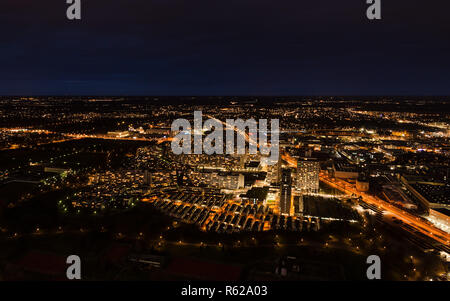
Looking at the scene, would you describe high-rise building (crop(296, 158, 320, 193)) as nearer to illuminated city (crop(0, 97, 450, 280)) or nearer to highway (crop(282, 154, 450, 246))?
illuminated city (crop(0, 97, 450, 280))

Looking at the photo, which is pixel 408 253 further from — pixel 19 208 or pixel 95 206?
pixel 19 208

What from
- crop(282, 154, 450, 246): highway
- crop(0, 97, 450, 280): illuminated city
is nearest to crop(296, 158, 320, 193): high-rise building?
crop(0, 97, 450, 280): illuminated city


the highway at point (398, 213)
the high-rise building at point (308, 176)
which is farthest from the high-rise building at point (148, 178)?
the highway at point (398, 213)

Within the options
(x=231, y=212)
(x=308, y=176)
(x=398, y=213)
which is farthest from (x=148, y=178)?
(x=398, y=213)

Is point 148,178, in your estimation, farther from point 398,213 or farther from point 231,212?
point 398,213

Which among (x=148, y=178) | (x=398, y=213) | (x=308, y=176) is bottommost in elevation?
(x=398, y=213)

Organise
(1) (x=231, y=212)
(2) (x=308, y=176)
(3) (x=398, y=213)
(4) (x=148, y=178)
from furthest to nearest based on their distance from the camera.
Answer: (4) (x=148, y=178) < (2) (x=308, y=176) < (1) (x=231, y=212) < (3) (x=398, y=213)

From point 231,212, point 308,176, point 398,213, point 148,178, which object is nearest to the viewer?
point 398,213
